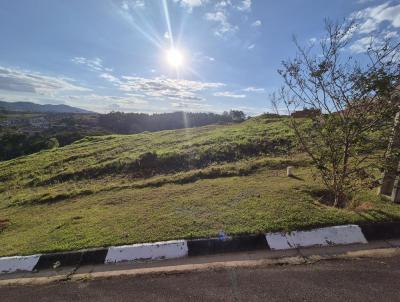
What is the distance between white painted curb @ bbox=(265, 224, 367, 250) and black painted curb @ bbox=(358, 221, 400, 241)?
12 centimetres

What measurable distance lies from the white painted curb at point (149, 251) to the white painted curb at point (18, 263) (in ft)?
4.00

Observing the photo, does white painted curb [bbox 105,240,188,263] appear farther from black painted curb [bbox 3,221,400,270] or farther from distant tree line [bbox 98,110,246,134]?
distant tree line [bbox 98,110,246,134]

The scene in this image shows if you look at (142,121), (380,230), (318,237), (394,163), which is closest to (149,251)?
(318,237)

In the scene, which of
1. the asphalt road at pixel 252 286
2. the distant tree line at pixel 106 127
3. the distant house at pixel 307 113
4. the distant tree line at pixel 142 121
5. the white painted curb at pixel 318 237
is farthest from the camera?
the distant tree line at pixel 142 121

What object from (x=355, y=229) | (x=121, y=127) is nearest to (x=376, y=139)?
(x=355, y=229)

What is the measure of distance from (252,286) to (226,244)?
104 centimetres

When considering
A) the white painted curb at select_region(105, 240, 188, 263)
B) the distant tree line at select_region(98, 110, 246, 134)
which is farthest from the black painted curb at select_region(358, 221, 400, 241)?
the distant tree line at select_region(98, 110, 246, 134)

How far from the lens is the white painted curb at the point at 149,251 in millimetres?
4219

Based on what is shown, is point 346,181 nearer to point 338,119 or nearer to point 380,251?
point 338,119

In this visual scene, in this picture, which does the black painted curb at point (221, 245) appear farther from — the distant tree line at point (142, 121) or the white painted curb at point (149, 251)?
the distant tree line at point (142, 121)

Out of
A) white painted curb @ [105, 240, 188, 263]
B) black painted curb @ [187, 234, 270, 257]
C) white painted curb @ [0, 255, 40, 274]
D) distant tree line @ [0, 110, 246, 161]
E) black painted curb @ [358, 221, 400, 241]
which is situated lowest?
distant tree line @ [0, 110, 246, 161]

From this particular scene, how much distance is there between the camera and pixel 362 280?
3219 millimetres

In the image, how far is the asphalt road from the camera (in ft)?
10.0

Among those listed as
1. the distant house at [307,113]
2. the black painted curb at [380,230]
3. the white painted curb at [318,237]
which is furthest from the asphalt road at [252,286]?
the distant house at [307,113]
